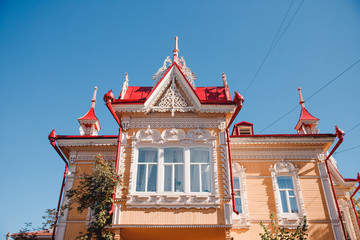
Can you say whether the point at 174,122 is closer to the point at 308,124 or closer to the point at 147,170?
the point at 147,170

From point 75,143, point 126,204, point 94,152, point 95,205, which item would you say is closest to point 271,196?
point 126,204

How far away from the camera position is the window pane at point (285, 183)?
50.1 ft

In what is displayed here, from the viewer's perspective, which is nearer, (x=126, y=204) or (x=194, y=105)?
(x=126, y=204)

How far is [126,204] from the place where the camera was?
12.0 m

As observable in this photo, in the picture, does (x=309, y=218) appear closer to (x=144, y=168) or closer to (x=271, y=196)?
(x=271, y=196)

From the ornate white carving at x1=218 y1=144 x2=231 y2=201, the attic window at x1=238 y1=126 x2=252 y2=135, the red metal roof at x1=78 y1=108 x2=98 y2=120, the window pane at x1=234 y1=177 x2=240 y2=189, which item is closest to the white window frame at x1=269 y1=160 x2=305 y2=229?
the window pane at x1=234 y1=177 x2=240 y2=189

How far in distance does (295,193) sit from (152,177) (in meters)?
7.72

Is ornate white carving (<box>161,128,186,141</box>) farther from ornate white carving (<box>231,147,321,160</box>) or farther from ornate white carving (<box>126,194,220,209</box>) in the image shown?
ornate white carving (<box>231,147,321,160</box>)

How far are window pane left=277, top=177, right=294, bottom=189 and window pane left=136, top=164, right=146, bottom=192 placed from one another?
7452 mm

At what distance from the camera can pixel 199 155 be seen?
524 inches

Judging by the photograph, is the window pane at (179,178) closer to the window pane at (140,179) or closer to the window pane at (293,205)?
the window pane at (140,179)

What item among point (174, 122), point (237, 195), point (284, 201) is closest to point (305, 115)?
point (284, 201)

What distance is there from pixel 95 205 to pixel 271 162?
9372 mm

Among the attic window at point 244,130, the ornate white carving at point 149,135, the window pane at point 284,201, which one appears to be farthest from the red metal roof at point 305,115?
the ornate white carving at point 149,135
